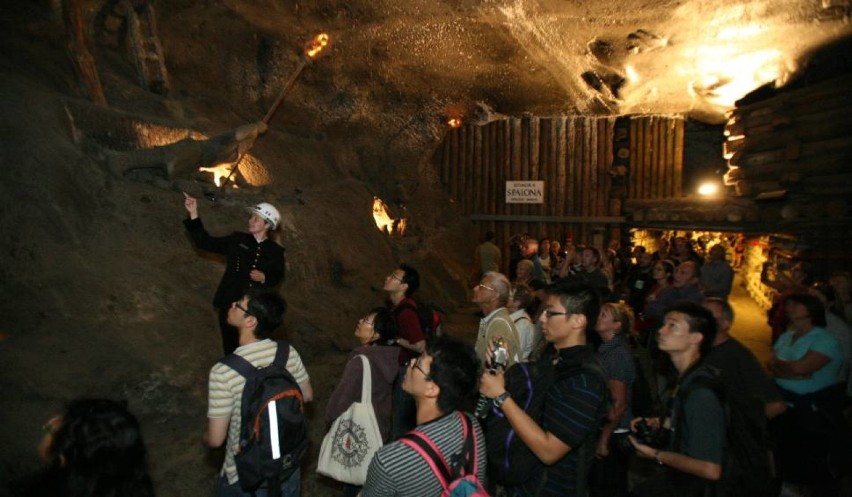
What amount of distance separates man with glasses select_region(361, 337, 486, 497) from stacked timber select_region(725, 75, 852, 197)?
31.4ft

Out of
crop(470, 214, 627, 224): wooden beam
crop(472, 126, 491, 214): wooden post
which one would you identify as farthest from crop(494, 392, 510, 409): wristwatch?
crop(472, 126, 491, 214): wooden post

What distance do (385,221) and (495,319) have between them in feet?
31.2

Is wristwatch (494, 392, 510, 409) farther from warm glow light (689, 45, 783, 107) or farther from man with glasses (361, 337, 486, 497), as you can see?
warm glow light (689, 45, 783, 107)

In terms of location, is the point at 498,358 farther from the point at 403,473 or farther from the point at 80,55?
the point at 80,55

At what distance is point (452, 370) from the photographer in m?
2.42

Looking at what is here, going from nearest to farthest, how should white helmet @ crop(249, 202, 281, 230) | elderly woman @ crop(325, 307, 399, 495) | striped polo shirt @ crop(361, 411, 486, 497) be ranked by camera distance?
striped polo shirt @ crop(361, 411, 486, 497) → elderly woman @ crop(325, 307, 399, 495) → white helmet @ crop(249, 202, 281, 230)

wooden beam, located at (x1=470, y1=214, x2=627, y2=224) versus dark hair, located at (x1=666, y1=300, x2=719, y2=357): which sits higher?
wooden beam, located at (x1=470, y1=214, x2=627, y2=224)

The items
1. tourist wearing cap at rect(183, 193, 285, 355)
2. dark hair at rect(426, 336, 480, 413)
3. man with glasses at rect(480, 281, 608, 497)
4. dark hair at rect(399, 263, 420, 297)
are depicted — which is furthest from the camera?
tourist wearing cap at rect(183, 193, 285, 355)

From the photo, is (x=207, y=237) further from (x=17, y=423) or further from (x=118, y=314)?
(x=17, y=423)

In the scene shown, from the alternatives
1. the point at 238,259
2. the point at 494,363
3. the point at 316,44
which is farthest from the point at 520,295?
the point at 316,44

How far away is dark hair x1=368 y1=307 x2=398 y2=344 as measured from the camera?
12.2 feet

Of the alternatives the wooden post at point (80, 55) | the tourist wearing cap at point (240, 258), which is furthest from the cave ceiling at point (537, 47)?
the tourist wearing cap at point (240, 258)

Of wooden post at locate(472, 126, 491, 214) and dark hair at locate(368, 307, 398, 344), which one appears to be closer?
dark hair at locate(368, 307, 398, 344)

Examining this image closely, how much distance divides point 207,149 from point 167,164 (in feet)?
3.17
